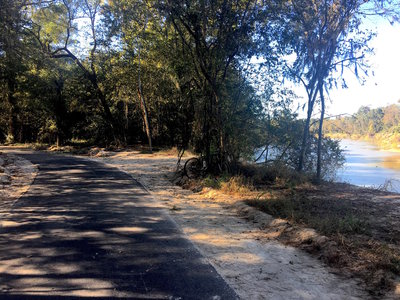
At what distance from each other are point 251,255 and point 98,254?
7.71ft

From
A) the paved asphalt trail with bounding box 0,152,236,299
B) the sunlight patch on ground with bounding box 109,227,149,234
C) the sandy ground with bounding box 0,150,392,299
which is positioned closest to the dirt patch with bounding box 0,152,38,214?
the paved asphalt trail with bounding box 0,152,236,299

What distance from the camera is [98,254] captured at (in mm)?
4691

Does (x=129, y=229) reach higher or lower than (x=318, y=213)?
lower

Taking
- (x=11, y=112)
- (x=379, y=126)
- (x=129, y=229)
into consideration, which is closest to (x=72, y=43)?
(x=11, y=112)

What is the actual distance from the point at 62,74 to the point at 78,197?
74.7 ft

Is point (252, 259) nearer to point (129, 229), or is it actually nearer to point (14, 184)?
point (129, 229)

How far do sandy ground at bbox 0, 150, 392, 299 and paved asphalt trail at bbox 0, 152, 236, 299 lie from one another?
0.95 ft

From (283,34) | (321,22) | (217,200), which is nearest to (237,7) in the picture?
(283,34)

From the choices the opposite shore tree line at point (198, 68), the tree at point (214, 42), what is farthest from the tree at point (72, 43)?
the tree at point (214, 42)

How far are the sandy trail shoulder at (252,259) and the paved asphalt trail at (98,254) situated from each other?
0.86 ft

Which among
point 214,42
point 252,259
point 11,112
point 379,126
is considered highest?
point 214,42

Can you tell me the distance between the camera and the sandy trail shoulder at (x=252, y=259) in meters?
3.75

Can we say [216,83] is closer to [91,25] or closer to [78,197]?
[78,197]

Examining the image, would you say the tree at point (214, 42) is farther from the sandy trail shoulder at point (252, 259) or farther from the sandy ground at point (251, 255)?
the sandy trail shoulder at point (252, 259)
